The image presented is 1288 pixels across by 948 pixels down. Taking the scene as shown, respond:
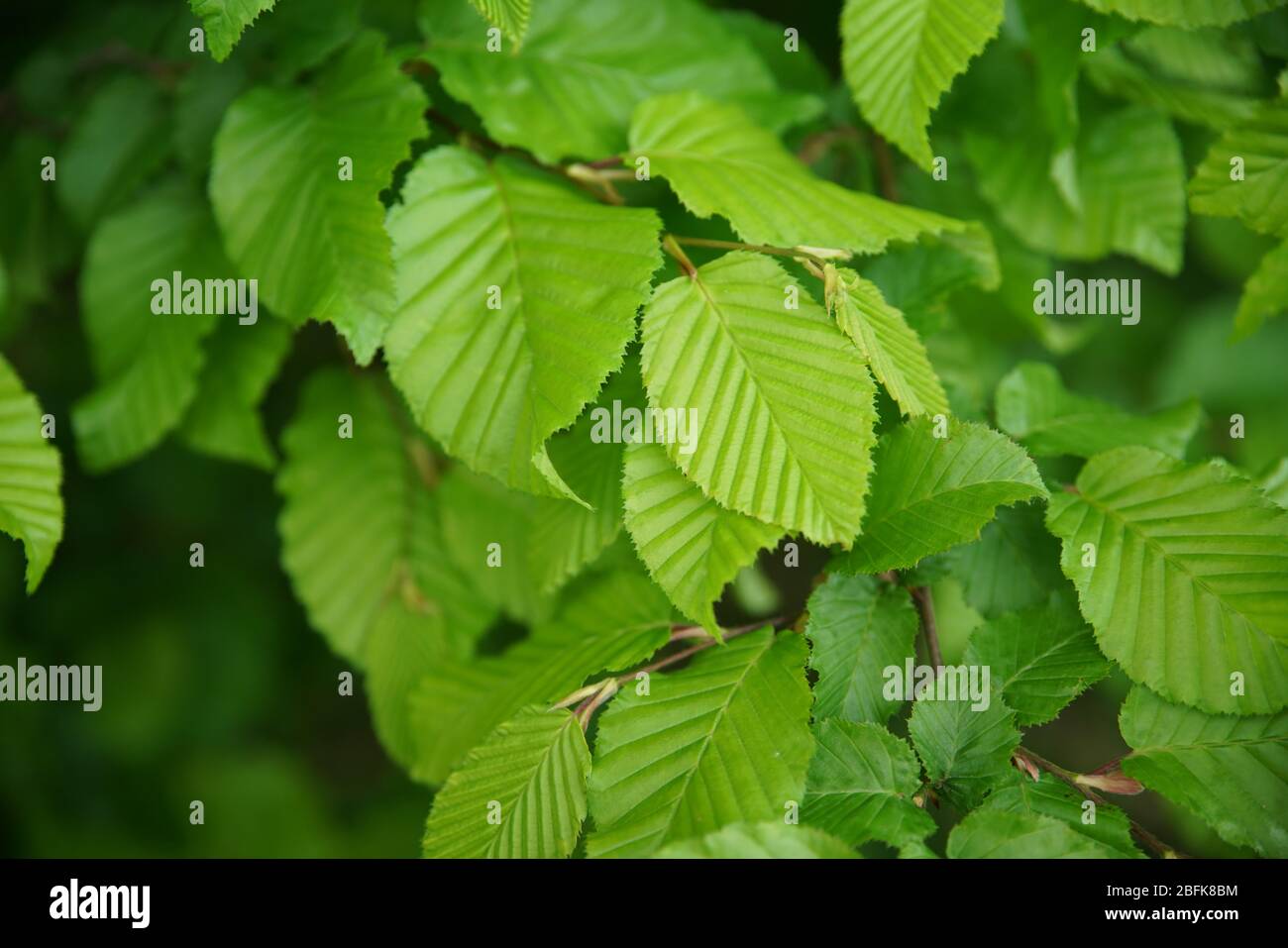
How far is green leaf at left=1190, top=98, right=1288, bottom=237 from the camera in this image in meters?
1.01

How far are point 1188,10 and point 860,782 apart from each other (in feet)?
2.84

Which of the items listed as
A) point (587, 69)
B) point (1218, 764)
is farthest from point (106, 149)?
point (1218, 764)

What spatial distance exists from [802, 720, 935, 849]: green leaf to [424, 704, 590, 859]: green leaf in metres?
0.22

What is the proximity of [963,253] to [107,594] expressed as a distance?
1939 mm

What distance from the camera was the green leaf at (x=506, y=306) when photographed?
91 cm

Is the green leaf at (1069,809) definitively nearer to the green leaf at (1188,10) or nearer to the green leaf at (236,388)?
the green leaf at (1188,10)

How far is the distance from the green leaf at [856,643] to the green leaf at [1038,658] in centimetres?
8

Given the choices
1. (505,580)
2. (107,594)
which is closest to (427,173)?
(505,580)

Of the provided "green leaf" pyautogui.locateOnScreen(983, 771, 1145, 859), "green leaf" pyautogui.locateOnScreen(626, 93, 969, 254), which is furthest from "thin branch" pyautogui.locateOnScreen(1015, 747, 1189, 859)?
"green leaf" pyautogui.locateOnScreen(626, 93, 969, 254)

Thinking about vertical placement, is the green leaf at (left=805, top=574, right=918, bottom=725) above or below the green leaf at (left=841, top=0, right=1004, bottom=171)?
below

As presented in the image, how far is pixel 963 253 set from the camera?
122 cm

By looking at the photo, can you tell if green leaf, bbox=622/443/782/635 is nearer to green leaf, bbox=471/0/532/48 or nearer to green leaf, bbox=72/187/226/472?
green leaf, bbox=471/0/532/48

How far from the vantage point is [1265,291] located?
1.11 meters

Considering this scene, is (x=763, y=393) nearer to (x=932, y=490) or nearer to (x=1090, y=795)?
(x=932, y=490)
